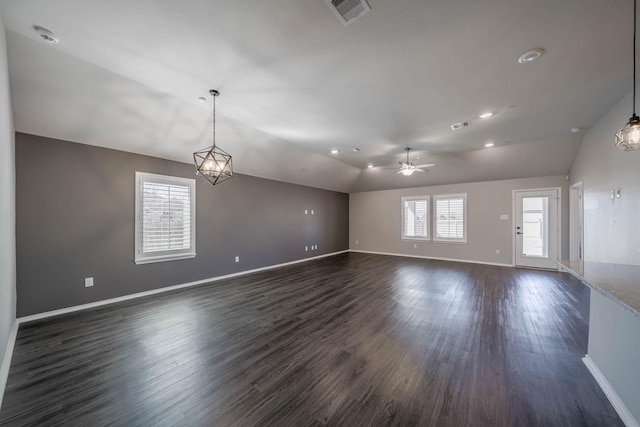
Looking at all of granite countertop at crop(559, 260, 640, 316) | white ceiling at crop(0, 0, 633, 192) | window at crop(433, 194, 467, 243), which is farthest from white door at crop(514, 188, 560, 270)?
granite countertop at crop(559, 260, 640, 316)

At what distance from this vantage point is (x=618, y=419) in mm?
1680

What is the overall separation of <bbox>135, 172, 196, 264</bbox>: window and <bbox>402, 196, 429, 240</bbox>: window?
684cm

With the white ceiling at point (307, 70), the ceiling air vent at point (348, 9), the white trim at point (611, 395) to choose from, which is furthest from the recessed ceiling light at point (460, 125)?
the white trim at point (611, 395)

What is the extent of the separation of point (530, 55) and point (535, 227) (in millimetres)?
6034

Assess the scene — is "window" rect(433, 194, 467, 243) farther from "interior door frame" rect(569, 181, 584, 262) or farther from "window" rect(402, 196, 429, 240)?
"interior door frame" rect(569, 181, 584, 262)

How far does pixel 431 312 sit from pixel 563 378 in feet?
5.12

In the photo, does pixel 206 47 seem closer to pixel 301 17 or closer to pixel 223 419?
pixel 301 17

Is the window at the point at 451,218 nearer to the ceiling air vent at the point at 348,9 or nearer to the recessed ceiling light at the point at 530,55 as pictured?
the recessed ceiling light at the point at 530,55

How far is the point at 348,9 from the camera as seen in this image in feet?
6.07

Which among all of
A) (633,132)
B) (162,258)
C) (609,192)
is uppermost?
(633,132)

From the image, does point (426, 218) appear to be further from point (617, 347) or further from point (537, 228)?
point (617, 347)

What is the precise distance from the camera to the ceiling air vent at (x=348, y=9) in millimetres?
1783

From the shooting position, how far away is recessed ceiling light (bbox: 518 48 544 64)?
2.33 meters

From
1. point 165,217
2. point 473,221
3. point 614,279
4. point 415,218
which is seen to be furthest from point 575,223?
point 165,217
